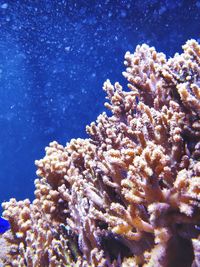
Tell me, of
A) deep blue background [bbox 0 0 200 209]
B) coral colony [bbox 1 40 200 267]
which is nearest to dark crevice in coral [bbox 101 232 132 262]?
coral colony [bbox 1 40 200 267]

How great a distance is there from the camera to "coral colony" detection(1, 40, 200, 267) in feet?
7.33

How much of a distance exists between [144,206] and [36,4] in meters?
18.7

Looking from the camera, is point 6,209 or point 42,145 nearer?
point 6,209

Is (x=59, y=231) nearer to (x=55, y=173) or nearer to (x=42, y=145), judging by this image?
(x=55, y=173)

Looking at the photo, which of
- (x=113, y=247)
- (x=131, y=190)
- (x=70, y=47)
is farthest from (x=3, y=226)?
(x=70, y=47)

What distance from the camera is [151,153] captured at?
7.29 feet

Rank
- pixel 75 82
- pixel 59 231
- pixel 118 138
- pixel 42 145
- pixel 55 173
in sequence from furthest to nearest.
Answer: pixel 42 145, pixel 75 82, pixel 55 173, pixel 59 231, pixel 118 138

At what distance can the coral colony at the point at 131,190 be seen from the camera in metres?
2.23

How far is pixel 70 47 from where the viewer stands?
2956 cm

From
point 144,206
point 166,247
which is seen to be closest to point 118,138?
point 144,206

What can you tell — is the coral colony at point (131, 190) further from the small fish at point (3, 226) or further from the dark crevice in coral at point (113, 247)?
the small fish at point (3, 226)

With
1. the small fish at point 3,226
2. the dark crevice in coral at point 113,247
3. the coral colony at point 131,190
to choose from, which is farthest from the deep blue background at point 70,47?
the dark crevice in coral at point 113,247

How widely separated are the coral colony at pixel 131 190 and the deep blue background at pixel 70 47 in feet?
54.6

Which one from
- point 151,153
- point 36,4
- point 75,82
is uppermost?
point 75,82
